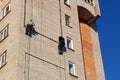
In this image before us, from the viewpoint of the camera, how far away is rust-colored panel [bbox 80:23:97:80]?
36.5 metres

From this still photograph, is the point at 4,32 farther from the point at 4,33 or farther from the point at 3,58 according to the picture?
the point at 3,58

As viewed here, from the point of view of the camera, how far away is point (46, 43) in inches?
1267

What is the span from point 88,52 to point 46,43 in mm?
7632

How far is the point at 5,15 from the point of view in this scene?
3394cm

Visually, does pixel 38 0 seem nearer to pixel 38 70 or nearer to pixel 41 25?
pixel 41 25

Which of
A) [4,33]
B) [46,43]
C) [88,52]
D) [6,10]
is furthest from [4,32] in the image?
[88,52]

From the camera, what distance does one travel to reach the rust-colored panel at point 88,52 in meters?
36.5

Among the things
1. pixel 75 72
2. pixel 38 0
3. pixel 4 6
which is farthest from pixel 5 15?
pixel 75 72

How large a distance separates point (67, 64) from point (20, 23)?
248 inches

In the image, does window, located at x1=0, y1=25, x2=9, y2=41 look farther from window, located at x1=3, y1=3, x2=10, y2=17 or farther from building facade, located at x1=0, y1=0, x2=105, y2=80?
window, located at x1=3, y1=3, x2=10, y2=17

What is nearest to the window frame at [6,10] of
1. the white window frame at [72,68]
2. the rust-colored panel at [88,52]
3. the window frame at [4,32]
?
the window frame at [4,32]

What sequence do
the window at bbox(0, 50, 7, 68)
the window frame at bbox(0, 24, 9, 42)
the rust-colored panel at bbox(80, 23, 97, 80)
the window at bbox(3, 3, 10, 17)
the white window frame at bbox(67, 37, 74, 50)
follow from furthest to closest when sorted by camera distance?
the rust-colored panel at bbox(80, 23, 97, 80) → the white window frame at bbox(67, 37, 74, 50) → the window at bbox(3, 3, 10, 17) → the window frame at bbox(0, 24, 9, 42) → the window at bbox(0, 50, 7, 68)

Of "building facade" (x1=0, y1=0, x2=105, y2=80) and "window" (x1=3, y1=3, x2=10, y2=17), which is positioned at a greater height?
"window" (x1=3, y1=3, x2=10, y2=17)

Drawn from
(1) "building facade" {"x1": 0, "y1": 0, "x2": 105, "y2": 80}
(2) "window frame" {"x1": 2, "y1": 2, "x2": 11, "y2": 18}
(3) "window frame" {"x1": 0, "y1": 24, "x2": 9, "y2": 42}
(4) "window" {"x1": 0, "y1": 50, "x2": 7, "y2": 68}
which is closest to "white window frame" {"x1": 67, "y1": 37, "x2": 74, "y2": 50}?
(1) "building facade" {"x1": 0, "y1": 0, "x2": 105, "y2": 80}
